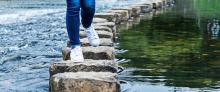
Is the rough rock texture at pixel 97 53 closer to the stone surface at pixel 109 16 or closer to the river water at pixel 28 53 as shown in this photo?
the river water at pixel 28 53

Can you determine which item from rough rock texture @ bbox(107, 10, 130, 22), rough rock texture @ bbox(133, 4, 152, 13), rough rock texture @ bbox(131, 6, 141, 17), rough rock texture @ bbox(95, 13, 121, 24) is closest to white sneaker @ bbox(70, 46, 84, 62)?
rough rock texture @ bbox(95, 13, 121, 24)

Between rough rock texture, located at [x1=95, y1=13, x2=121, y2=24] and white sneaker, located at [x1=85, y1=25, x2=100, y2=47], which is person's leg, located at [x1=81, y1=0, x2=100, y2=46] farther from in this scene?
rough rock texture, located at [x1=95, y1=13, x2=121, y2=24]

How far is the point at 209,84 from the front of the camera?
5.06m

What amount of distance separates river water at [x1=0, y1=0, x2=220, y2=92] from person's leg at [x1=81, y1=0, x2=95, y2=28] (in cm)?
66

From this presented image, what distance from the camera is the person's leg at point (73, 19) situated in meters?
4.83


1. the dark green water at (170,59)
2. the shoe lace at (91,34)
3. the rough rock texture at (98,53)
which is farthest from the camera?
the shoe lace at (91,34)

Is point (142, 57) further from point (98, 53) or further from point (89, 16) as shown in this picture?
point (89, 16)

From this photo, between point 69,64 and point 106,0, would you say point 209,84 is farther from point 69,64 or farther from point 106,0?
point 106,0

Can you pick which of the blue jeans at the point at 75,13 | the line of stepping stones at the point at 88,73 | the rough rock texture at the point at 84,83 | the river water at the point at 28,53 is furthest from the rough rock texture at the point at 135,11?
the rough rock texture at the point at 84,83

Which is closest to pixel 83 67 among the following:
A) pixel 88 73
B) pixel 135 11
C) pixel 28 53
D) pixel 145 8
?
pixel 88 73

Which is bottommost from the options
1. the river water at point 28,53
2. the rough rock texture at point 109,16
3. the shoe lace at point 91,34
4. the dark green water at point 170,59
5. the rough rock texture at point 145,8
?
the rough rock texture at point 145,8

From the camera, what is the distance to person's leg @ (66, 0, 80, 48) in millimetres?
4828

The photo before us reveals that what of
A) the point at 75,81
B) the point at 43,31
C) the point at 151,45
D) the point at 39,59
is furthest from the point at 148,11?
the point at 75,81

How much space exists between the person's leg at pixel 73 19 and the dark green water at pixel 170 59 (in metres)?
0.64
